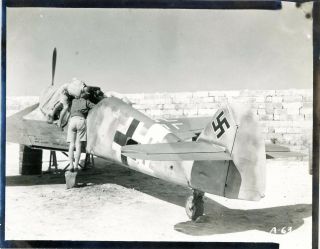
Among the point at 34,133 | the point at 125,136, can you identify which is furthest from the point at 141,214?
the point at 34,133

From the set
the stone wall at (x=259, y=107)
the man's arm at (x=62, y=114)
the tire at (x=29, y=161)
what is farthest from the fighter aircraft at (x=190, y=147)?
the stone wall at (x=259, y=107)

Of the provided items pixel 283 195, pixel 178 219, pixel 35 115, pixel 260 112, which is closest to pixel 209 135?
pixel 178 219

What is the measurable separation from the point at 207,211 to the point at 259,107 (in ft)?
20.0

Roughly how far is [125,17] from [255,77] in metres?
2.71

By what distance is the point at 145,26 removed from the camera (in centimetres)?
629

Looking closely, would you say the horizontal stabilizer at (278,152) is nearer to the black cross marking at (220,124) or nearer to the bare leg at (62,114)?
the black cross marking at (220,124)

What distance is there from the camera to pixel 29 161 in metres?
8.69

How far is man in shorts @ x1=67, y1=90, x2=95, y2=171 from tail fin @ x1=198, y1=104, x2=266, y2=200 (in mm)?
3032

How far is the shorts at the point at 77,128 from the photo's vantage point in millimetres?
7316

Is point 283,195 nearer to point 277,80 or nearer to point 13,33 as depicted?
point 277,80

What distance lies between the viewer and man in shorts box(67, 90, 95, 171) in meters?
7.32

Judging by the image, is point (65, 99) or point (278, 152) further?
point (65, 99)

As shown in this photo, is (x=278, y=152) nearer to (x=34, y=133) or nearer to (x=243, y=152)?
(x=243, y=152)

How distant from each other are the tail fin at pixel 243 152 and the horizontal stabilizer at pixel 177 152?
0.16 meters
